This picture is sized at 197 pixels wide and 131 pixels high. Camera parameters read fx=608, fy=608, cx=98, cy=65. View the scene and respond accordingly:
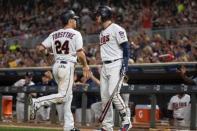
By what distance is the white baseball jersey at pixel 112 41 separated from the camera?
10.8 metres

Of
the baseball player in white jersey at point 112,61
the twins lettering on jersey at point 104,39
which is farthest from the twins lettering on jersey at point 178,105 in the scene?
the twins lettering on jersey at point 104,39

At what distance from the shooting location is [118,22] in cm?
2333

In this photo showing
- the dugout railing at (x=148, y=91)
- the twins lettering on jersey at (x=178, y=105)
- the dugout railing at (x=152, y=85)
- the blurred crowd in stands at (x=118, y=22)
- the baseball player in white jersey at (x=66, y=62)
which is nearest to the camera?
the baseball player in white jersey at (x=66, y=62)

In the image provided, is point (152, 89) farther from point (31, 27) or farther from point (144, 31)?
point (31, 27)

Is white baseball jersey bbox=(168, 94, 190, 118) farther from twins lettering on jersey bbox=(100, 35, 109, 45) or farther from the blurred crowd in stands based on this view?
twins lettering on jersey bbox=(100, 35, 109, 45)

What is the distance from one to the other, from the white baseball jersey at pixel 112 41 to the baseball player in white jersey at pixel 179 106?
299cm

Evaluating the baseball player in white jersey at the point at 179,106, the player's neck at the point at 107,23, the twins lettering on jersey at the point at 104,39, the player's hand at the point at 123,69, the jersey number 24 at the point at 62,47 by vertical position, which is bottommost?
the baseball player in white jersey at the point at 179,106

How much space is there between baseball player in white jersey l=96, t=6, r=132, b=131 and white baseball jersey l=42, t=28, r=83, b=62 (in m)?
0.48

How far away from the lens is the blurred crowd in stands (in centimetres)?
1734

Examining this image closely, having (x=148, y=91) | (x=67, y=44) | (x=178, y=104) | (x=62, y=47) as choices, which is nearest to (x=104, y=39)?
(x=67, y=44)

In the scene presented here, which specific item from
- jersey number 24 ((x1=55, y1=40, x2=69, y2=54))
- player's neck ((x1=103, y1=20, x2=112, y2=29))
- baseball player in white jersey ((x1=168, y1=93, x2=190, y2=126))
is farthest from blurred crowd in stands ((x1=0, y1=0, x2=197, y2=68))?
player's neck ((x1=103, y1=20, x2=112, y2=29))

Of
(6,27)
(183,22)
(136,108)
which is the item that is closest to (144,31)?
(183,22)

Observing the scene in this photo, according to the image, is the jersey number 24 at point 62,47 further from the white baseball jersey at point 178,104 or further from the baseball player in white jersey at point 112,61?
the white baseball jersey at point 178,104

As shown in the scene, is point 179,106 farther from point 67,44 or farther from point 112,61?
point 67,44
